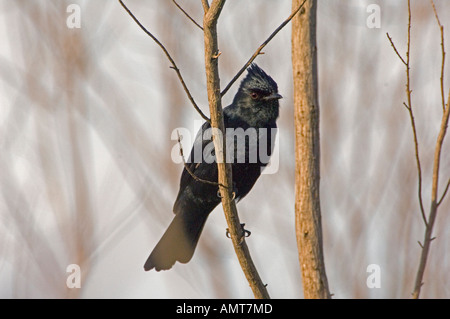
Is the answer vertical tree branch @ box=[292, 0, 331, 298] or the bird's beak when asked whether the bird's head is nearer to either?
the bird's beak

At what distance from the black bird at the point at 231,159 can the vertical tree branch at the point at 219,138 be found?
127cm

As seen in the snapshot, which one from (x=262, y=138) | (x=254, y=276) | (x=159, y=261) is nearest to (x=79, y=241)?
(x=159, y=261)

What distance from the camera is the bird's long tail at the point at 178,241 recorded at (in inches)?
258

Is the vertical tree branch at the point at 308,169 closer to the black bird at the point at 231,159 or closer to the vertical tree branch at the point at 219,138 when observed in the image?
the vertical tree branch at the point at 219,138

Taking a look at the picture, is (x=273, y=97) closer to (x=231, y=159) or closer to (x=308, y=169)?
(x=231, y=159)

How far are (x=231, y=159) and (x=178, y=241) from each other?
1256 millimetres

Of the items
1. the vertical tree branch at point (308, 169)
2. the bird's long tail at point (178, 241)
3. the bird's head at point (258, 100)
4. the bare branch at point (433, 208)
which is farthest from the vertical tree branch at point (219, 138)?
the bird's long tail at point (178, 241)

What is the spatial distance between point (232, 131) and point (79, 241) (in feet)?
8.99

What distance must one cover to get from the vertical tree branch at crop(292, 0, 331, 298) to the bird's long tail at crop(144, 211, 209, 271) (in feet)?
5.80

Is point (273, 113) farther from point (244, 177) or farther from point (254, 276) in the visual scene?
point (254, 276)

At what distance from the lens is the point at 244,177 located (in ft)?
19.9

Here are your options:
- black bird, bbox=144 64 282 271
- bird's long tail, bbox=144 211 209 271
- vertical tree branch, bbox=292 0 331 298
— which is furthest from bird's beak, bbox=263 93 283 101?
bird's long tail, bbox=144 211 209 271

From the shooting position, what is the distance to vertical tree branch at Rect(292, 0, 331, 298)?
4.95 m

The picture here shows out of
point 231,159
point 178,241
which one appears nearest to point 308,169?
point 231,159
